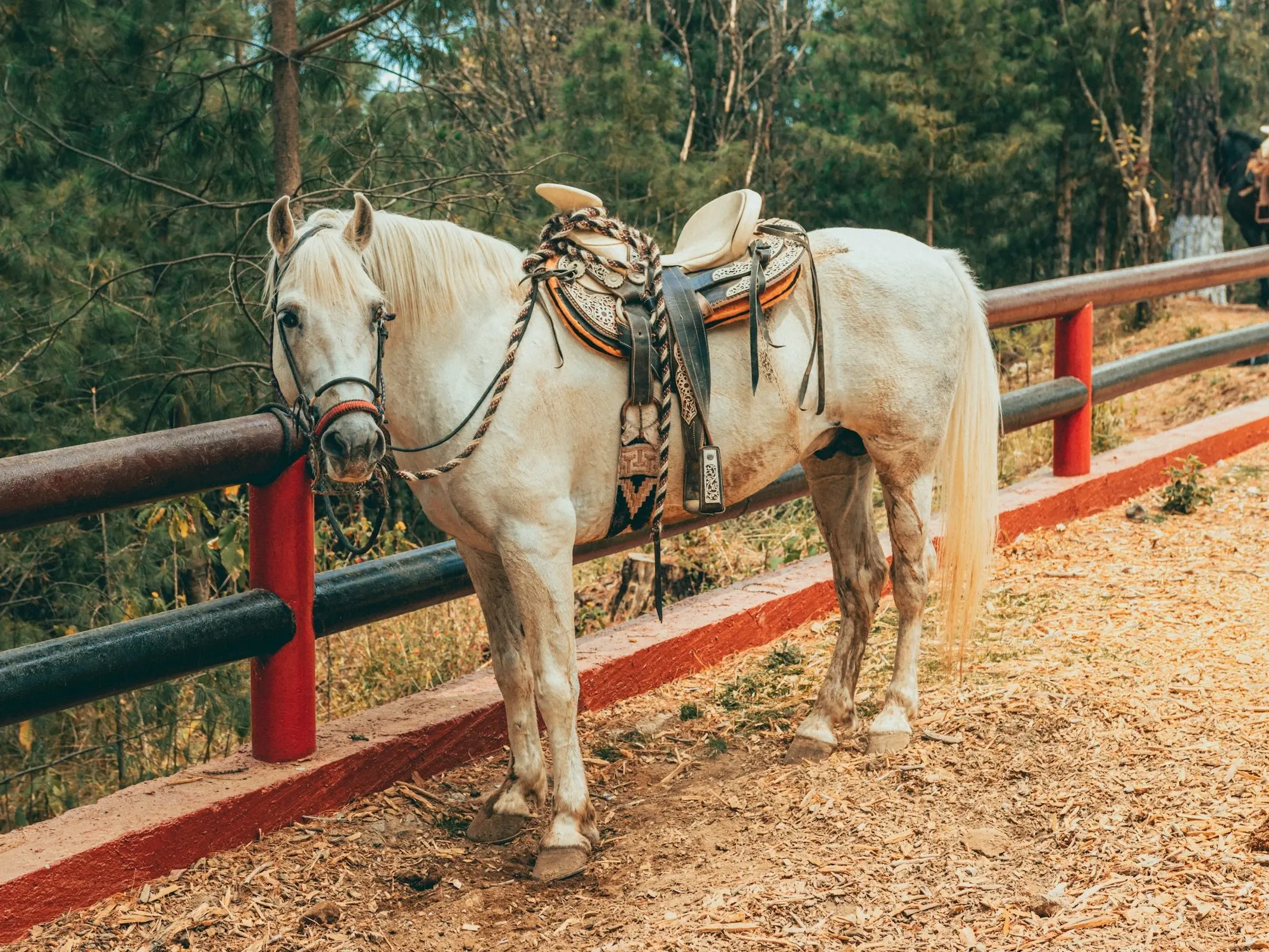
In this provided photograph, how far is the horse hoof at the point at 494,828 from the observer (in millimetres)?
Result: 3438

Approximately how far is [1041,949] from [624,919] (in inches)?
37.0

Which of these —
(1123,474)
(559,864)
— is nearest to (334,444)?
(559,864)

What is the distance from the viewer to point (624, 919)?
2.94 meters

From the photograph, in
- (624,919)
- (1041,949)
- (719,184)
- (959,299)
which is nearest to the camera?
(1041,949)

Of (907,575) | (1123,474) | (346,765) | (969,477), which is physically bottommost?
(346,765)

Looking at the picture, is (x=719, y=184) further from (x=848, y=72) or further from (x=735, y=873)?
(x=735, y=873)

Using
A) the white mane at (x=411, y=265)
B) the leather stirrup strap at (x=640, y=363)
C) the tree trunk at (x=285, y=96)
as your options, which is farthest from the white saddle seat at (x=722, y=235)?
the tree trunk at (x=285, y=96)

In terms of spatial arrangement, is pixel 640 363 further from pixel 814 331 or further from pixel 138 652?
pixel 138 652

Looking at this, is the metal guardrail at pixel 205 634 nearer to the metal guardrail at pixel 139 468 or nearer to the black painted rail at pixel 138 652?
the black painted rail at pixel 138 652

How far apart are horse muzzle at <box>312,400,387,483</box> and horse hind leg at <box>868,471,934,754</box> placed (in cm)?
174

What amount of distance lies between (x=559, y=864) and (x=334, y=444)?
1234 mm

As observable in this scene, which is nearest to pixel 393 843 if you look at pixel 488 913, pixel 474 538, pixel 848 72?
pixel 488 913

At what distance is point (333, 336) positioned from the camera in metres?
2.87

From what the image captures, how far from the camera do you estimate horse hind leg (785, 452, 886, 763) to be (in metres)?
3.96
